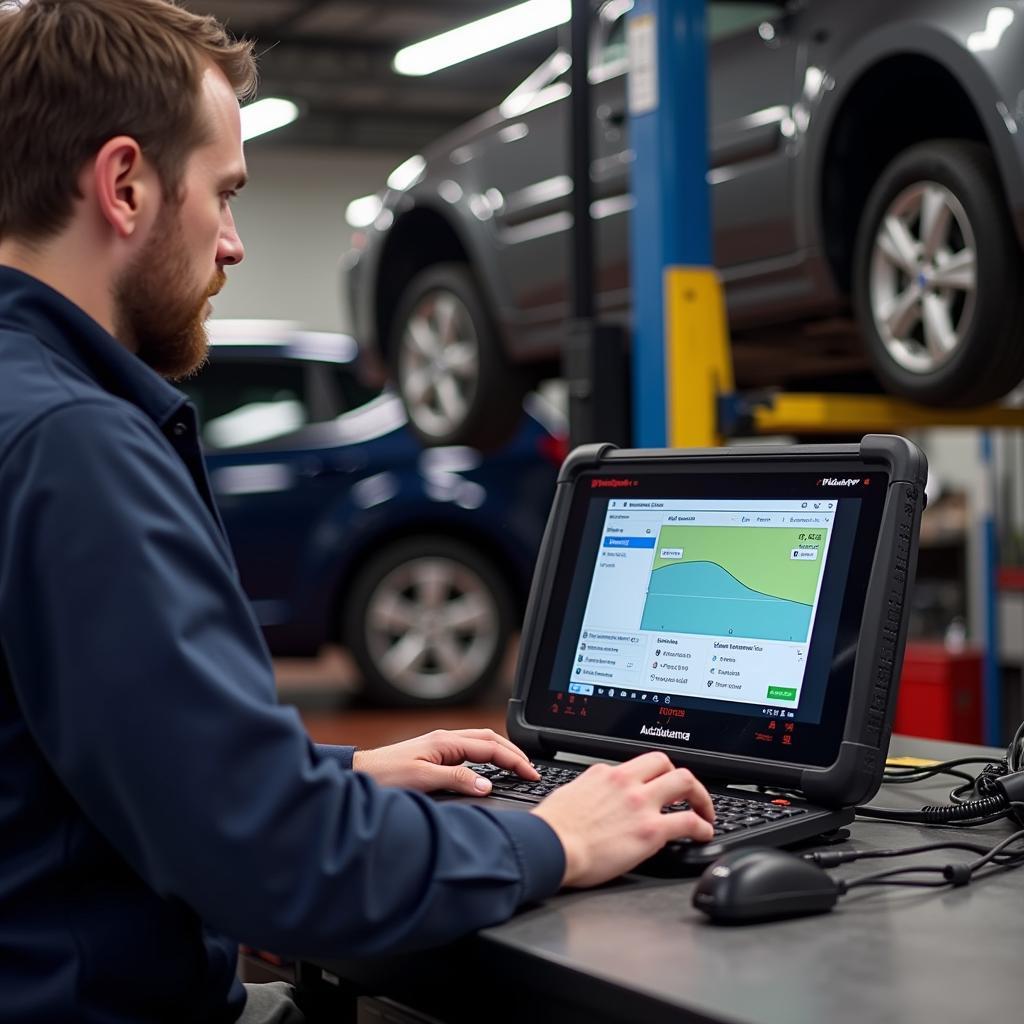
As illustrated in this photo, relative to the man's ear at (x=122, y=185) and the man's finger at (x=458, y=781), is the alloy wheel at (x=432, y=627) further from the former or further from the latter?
the man's ear at (x=122, y=185)

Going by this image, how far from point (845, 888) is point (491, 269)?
358 cm

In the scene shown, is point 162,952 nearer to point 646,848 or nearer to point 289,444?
point 646,848

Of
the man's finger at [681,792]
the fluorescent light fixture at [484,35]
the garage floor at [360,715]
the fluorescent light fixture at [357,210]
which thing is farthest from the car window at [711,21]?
the fluorescent light fixture at [357,210]

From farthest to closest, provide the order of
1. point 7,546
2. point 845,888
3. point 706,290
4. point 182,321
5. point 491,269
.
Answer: point 491,269 → point 706,290 → point 182,321 → point 845,888 → point 7,546

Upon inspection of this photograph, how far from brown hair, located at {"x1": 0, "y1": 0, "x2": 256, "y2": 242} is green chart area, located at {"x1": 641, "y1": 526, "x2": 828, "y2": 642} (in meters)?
0.62

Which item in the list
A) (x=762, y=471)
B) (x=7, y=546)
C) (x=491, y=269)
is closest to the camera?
(x=7, y=546)

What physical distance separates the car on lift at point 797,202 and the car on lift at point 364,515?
1495 mm

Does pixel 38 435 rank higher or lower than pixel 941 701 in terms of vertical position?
higher

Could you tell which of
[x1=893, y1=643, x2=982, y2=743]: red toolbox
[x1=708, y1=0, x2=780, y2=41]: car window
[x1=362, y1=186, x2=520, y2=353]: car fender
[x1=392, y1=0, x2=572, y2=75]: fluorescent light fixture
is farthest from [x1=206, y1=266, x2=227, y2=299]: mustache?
[x1=392, y1=0, x2=572, y2=75]: fluorescent light fixture

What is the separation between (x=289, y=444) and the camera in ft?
21.2

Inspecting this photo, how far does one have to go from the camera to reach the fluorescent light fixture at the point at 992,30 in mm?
2893

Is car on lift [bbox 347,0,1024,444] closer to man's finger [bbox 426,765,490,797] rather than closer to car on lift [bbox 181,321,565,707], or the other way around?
car on lift [bbox 181,321,565,707]

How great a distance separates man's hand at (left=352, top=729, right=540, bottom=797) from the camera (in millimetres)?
1478

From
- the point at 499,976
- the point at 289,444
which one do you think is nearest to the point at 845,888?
the point at 499,976
